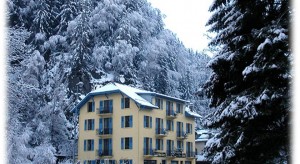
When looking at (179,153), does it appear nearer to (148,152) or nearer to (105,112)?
(148,152)

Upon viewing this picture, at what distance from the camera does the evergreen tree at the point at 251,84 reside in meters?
11.6

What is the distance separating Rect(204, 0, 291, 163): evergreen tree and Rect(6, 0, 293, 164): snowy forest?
3 cm

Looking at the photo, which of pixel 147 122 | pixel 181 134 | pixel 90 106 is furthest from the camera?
pixel 181 134

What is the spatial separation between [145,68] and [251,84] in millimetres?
76642

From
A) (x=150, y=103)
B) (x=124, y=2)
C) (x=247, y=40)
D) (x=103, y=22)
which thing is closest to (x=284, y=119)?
(x=247, y=40)

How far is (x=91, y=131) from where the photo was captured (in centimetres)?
5938

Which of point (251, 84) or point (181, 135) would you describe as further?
point (181, 135)

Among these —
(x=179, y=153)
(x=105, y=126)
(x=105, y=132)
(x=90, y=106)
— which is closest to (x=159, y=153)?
(x=179, y=153)

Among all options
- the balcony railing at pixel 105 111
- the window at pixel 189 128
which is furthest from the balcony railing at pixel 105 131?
the window at pixel 189 128

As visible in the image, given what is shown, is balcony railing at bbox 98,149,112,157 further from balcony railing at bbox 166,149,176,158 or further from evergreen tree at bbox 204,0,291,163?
evergreen tree at bbox 204,0,291,163

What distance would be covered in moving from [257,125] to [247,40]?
2.67m

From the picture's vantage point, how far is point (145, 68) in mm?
89375

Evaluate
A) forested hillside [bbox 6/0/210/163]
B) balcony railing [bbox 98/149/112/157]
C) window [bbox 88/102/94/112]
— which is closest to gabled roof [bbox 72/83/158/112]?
window [bbox 88/102/94/112]

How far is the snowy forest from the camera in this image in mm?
12047
